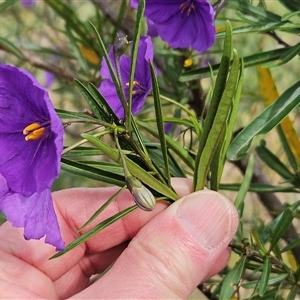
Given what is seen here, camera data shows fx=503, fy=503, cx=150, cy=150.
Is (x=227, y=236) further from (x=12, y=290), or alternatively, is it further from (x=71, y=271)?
(x=71, y=271)

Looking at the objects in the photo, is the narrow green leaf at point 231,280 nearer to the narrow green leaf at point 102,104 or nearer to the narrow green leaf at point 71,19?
the narrow green leaf at point 102,104

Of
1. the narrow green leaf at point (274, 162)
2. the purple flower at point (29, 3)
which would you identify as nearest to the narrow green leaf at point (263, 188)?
the narrow green leaf at point (274, 162)

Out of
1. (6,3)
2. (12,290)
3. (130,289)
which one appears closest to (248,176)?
(130,289)

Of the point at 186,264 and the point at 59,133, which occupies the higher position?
the point at 59,133

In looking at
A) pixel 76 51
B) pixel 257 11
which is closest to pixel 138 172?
pixel 257 11

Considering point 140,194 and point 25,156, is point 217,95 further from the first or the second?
point 25,156
